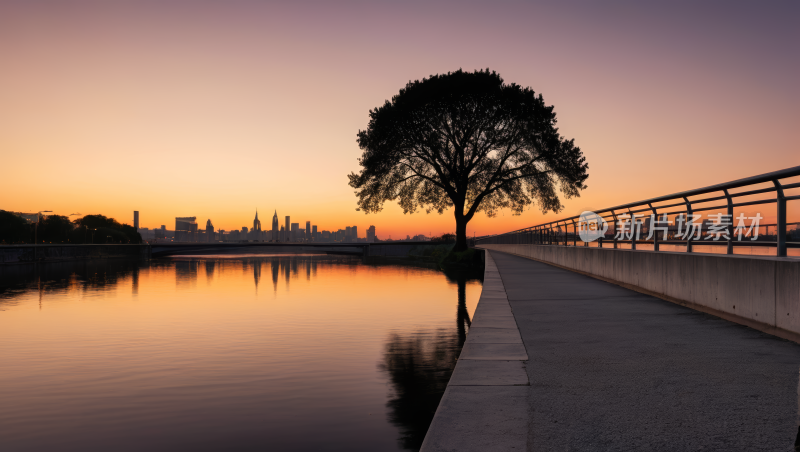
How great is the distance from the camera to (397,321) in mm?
19203

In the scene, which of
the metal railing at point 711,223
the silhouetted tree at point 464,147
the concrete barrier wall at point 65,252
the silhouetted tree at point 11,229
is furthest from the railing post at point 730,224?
the silhouetted tree at point 11,229

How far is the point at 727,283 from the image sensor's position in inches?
351

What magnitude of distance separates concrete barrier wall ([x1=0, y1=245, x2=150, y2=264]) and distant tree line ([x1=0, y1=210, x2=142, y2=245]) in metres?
19.1

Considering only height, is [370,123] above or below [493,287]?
above

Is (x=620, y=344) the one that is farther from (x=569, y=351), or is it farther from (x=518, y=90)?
(x=518, y=90)

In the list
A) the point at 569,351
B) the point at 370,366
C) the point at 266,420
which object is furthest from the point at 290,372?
the point at 569,351

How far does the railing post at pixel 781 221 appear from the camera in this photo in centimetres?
768

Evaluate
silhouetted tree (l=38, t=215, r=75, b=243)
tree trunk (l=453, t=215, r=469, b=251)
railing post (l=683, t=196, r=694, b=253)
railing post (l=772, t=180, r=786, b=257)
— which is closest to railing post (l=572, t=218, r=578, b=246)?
railing post (l=683, t=196, r=694, b=253)

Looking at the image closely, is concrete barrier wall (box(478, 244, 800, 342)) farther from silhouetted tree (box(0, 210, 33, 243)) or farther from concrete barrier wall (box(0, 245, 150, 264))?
silhouetted tree (box(0, 210, 33, 243))

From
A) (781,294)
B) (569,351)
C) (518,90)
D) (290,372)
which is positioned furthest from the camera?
(518,90)

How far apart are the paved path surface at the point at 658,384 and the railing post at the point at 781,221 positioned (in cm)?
116

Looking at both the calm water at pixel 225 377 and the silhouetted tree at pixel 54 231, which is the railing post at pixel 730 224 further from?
the silhouetted tree at pixel 54 231

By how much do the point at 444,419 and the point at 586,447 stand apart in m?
1.05

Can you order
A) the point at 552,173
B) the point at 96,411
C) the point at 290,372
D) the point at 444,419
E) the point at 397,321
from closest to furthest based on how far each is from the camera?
the point at 444,419
the point at 96,411
the point at 290,372
the point at 397,321
the point at 552,173
